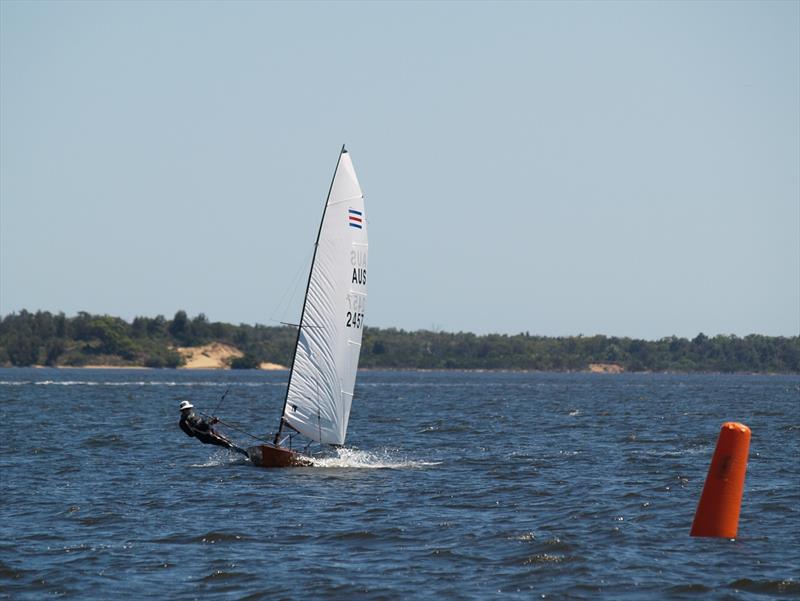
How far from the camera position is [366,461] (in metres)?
37.1

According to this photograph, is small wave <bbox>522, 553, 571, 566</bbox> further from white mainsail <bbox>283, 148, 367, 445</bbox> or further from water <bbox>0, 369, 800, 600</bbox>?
white mainsail <bbox>283, 148, 367, 445</bbox>

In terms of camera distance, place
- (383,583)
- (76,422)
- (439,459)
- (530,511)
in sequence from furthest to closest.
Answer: (76,422) → (439,459) → (530,511) → (383,583)

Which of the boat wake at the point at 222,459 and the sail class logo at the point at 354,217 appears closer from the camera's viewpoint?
the sail class logo at the point at 354,217

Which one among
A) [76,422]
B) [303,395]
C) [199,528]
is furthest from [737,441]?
[76,422]

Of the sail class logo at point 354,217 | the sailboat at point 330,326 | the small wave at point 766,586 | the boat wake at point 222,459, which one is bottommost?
the small wave at point 766,586

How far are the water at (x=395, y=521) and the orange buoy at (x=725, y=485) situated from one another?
0.38m

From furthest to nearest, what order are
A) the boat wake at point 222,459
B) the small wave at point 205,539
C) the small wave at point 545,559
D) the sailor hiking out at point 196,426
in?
the boat wake at point 222,459, the sailor hiking out at point 196,426, the small wave at point 205,539, the small wave at point 545,559

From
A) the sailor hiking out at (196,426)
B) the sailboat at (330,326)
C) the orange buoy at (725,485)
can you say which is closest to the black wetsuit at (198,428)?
the sailor hiking out at (196,426)

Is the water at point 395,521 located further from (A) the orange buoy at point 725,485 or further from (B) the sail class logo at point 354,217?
(B) the sail class logo at point 354,217

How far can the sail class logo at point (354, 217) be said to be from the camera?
112 feet

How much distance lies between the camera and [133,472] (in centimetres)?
3422

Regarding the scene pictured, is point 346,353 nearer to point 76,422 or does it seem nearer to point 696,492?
point 696,492

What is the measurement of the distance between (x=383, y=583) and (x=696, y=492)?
1279 cm

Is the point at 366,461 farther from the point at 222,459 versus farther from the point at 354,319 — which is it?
the point at 354,319
